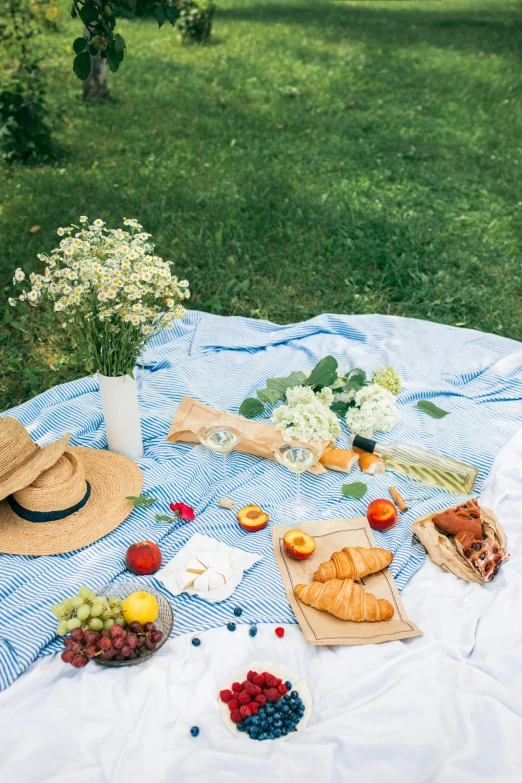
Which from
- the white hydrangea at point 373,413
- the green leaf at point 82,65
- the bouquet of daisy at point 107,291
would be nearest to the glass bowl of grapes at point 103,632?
the bouquet of daisy at point 107,291

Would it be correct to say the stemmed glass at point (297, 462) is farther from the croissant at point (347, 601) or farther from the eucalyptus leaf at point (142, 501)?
the eucalyptus leaf at point (142, 501)

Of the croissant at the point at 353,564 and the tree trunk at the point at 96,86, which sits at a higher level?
the tree trunk at the point at 96,86

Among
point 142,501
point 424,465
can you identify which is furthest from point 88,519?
point 424,465

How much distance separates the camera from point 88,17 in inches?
150

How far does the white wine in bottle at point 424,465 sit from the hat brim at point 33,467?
75.0 inches

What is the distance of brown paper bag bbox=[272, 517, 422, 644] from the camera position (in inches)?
126

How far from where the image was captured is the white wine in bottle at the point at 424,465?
420cm

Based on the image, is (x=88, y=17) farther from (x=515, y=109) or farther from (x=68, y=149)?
(x=515, y=109)

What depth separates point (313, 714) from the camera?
9.45ft

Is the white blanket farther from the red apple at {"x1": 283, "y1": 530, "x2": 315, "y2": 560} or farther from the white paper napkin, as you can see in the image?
the red apple at {"x1": 283, "y1": 530, "x2": 315, "y2": 560}

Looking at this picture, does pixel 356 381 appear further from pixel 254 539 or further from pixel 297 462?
pixel 254 539

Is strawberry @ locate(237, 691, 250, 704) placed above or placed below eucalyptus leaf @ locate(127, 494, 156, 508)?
above

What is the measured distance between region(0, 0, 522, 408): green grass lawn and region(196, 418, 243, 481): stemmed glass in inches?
53.6

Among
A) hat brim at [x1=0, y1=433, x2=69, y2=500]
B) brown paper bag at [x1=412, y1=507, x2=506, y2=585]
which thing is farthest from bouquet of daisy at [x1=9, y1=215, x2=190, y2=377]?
brown paper bag at [x1=412, y1=507, x2=506, y2=585]
